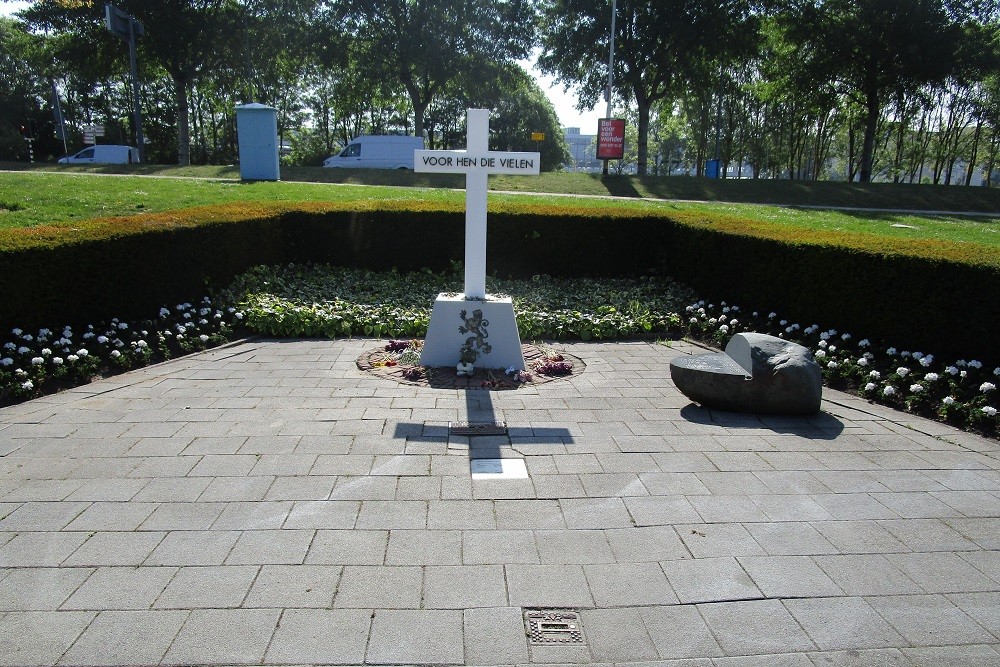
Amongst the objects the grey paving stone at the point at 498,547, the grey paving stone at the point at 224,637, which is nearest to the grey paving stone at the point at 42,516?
the grey paving stone at the point at 224,637

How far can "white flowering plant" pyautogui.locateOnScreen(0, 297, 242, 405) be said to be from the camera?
5.90m

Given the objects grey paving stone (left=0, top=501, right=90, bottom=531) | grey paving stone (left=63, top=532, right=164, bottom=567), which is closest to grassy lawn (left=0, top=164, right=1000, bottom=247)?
grey paving stone (left=0, top=501, right=90, bottom=531)

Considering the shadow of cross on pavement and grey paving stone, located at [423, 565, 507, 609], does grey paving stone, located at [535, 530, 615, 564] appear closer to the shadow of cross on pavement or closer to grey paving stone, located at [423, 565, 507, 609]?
grey paving stone, located at [423, 565, 507, 609]

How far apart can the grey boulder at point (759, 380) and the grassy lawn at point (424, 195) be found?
473cm

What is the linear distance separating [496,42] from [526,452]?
33.0 m

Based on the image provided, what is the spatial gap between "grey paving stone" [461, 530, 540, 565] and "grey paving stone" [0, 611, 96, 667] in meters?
1.64

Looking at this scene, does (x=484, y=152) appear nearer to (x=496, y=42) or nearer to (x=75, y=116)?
(x=496, y=42)

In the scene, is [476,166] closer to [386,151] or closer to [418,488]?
[418,488]

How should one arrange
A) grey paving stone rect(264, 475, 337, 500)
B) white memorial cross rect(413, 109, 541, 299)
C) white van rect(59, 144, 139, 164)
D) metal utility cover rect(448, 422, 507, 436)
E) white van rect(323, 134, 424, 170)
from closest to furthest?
grey paving stone rect(264, 475, 337, 500) → metal utility cover rect(448, 422, 507, 436) → white memorial cross rect(413, 109, 541, 299) → white van rect(59, 144, 139, 164) → white van rect(323, 134, 424, 170)

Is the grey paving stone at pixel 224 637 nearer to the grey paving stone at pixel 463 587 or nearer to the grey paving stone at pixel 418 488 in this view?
the grey paving stone at pixel 463 587

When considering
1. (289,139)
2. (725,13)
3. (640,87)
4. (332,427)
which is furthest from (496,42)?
(332,427)

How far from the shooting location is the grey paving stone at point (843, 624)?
2.83 metres

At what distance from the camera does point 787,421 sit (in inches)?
219

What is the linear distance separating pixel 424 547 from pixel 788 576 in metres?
1.73
